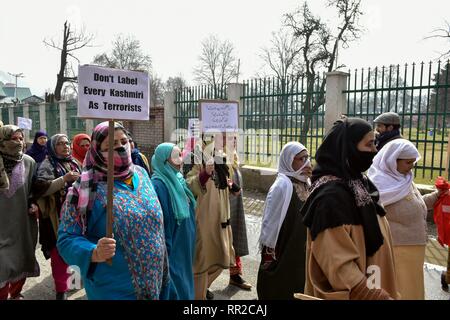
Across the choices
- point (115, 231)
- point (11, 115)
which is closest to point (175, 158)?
point (115, 231)

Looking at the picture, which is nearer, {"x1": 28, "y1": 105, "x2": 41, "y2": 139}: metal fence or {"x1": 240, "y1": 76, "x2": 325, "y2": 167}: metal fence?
{"x1": 240, "y1": 76, "x2": 325, "y2": 167}: metal fence

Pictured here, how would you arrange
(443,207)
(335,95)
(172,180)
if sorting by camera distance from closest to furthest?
1. (172,180)
2. (443,207)
3. (335,95)

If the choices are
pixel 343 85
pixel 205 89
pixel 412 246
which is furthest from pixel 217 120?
pixel 205 89

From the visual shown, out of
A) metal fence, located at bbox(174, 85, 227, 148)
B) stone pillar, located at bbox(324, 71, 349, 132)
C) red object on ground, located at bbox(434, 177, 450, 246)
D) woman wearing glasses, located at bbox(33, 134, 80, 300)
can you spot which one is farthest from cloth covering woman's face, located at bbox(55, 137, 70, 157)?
metal fence, located at bbox(174, 85, 227, 148)

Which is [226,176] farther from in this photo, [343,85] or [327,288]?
[343,85]

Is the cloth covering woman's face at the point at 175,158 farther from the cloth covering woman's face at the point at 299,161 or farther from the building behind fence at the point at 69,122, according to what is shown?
the building behind fence at the point at 69,122

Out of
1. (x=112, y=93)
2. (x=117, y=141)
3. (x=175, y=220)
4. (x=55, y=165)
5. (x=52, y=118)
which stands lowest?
(x=175, y=220)

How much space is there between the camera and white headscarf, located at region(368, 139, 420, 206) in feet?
9.92

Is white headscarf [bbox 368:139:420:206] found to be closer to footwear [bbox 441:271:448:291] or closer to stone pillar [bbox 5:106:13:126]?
footwear [bbox 441:271:448:291]

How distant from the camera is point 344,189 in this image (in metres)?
1.99

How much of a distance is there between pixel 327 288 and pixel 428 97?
5797 millimetres

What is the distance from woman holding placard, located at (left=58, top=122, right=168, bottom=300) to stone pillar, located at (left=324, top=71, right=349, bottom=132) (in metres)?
6.13

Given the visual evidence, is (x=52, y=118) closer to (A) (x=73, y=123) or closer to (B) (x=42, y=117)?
(B) (x=42, y=117)

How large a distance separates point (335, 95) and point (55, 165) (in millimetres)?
5639
